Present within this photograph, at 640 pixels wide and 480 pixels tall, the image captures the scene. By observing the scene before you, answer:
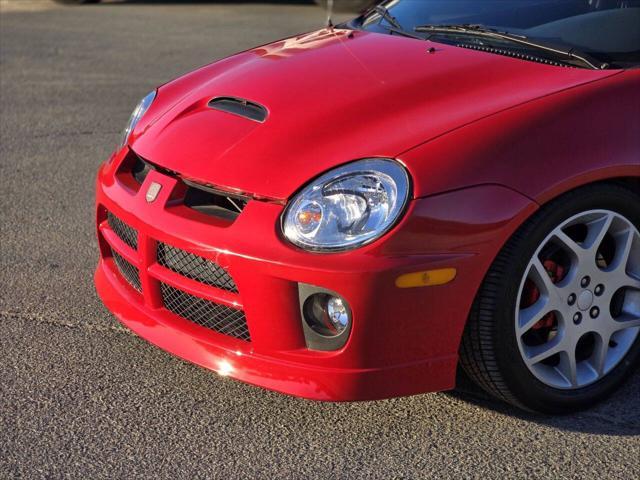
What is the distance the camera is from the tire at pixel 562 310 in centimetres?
307

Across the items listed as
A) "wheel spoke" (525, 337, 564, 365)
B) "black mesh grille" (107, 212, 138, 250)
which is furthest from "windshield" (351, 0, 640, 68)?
"black mesh grille" (107, 212, 138, 250)

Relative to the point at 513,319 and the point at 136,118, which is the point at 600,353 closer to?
the point at 513,319

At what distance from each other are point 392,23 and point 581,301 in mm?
1648

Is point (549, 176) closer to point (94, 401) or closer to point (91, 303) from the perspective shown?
point (94, 401)

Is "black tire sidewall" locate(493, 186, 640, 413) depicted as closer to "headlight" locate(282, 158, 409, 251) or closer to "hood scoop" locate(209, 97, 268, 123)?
"headlight" locate(282, 158, 409, 251)

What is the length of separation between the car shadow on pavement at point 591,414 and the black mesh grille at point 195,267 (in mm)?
922

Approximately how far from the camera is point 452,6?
433 cm

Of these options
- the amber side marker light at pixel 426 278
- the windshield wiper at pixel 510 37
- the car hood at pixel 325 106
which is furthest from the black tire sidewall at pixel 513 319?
the windshield wiper at pixel 510 37

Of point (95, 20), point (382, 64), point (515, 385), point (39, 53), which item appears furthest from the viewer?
point (95, 20)

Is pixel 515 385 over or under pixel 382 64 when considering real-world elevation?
under

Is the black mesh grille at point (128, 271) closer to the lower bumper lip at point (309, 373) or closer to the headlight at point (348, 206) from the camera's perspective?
the lower bumper lip at point (309, 373)

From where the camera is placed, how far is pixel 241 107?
3590 millimetres

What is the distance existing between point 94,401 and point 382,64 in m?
1.63

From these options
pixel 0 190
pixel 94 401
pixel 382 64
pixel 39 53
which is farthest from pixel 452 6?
pixel 39 53
